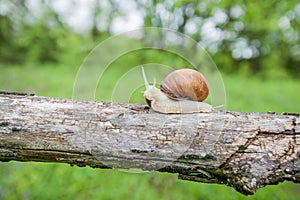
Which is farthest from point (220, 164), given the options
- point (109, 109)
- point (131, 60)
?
point (131, 60)

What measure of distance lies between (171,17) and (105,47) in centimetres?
135

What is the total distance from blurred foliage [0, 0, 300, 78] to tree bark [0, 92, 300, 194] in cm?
381

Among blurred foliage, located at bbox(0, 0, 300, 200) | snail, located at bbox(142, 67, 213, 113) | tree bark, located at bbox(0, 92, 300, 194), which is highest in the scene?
blurred foliage, located at bbox(0, 0, 300, 200)

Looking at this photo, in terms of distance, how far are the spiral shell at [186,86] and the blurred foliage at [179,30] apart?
3460mm

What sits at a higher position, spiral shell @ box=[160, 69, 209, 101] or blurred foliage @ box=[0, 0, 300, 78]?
blurred foliage @ box=[0, 0, 300, 78]

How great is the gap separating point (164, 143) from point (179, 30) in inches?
191

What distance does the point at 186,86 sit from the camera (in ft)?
6.18

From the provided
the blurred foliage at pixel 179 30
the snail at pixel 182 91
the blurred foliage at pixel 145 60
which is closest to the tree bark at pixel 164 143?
the snail at pixel 182 91

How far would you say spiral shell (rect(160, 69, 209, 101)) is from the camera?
1.88 meters

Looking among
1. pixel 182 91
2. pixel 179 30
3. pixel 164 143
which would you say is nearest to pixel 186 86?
pixel 182 91

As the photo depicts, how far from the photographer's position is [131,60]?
22.7ft

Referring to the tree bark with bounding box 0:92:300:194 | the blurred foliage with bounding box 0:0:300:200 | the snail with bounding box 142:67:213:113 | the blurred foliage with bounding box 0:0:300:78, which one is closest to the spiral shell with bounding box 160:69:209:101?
the snail with bounding box 142:67:213:113

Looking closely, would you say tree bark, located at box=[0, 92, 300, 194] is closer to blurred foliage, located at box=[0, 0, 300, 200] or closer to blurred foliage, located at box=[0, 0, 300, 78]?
blurred foliage, located at box=[0, 0, 300, 200]

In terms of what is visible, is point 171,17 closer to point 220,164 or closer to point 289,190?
point 289,190
